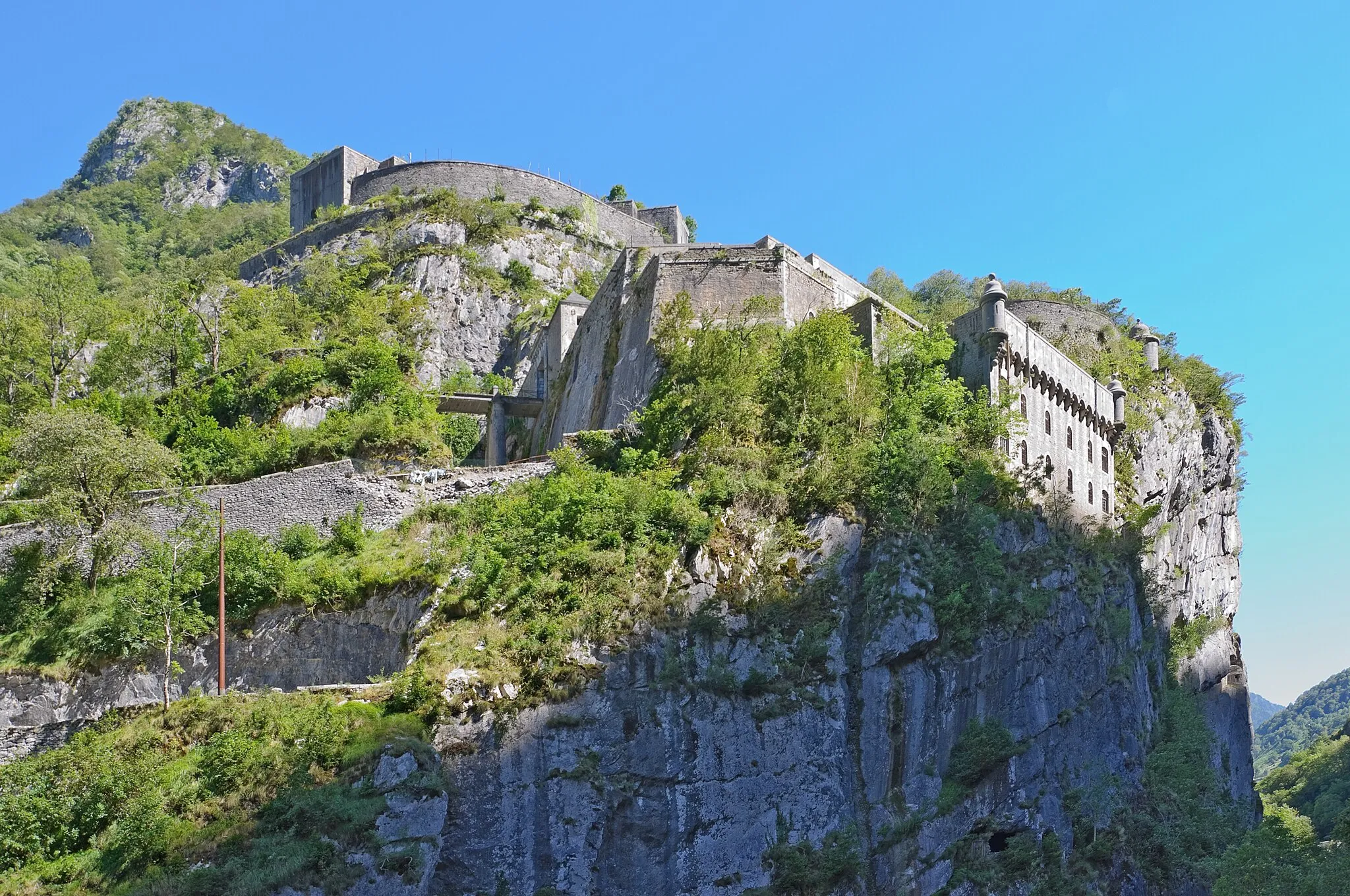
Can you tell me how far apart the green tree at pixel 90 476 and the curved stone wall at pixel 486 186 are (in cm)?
3270

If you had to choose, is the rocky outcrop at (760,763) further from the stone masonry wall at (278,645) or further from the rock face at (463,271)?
the rock face at (463,271)

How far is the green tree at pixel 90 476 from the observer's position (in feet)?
104

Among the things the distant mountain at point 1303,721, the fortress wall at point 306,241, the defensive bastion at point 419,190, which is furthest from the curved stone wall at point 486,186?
the distant mountain at point 1303,721

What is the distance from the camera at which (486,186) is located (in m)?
64.1

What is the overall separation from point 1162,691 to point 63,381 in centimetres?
3809

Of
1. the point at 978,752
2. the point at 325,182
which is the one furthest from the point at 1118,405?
the point at 325,182

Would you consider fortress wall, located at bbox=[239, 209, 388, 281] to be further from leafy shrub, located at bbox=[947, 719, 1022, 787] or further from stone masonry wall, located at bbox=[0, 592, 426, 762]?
leafy shrub, located at bbox=[947, 719, 1022, 787]

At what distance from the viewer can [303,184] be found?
7006 centimetres

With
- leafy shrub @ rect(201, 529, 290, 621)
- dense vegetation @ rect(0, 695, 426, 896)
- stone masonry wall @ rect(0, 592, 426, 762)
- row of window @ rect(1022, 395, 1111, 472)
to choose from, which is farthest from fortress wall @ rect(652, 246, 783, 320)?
dense vegetation @ rect(0, 695, 426, 896)

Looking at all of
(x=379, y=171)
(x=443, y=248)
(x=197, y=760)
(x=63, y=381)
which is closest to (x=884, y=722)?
(x=197, y=760)

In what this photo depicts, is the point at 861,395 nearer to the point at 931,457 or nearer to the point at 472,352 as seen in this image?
the point at 931,457

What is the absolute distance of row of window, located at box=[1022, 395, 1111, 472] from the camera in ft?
121

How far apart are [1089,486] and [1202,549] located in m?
10.1

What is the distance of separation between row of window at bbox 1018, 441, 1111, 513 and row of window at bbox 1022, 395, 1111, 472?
6cm
